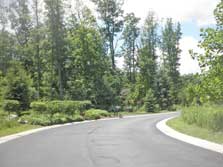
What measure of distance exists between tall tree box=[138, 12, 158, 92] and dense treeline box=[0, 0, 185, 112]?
19 centimetres

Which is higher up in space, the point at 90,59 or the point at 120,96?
the point at 90,59

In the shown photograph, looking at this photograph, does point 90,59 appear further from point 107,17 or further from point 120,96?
point 107,17

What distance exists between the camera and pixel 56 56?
62.5 metres

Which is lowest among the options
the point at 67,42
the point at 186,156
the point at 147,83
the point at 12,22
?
the point at 186,156

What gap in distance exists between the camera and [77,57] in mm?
64688

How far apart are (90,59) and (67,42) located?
4577 mm

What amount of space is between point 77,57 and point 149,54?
26.8 m

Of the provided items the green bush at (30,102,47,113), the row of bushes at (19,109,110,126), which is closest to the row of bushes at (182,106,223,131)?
the row of bushes at (19,109,110,126)

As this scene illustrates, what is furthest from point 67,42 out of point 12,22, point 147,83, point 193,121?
point 193,121

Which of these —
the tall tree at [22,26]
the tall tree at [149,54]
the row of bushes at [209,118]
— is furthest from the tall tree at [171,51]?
the row of bushes at [209,118]

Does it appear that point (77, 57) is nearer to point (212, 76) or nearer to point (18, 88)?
point (18, 88)

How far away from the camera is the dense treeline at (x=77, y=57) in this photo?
2452 inches

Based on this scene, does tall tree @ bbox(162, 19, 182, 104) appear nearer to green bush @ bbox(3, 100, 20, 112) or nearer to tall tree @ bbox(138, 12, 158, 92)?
tall tree @ bbox(138, 12, 158, 92)

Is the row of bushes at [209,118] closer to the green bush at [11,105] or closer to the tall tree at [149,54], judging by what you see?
the green bush at [11,105]
